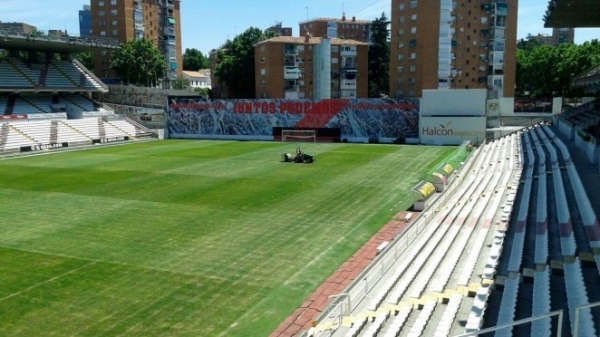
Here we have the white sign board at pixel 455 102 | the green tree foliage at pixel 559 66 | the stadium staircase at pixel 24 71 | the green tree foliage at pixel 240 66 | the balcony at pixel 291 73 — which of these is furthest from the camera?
the green tree foliage at pixel 240 66

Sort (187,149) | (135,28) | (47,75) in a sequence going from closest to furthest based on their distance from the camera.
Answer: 1. (187,149)
2. (47,75)
3. (135,28)

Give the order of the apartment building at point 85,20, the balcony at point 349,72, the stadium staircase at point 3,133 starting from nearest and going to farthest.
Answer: the stadium staircase at point 3,133
the balcony at point 349,72
the apartment building at point 85,20

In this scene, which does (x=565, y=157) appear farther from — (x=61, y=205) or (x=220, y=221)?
(x=61, y=205)

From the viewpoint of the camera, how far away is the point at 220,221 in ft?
67.5

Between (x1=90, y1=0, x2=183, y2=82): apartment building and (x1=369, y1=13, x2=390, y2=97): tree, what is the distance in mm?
39191

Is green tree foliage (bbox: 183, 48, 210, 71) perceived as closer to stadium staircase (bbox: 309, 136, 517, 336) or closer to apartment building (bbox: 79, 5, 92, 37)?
apartment building (bbox: 79, 5, 92, 37)

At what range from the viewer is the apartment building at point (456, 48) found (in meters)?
74.1

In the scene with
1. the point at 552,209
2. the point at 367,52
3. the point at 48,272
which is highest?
the point at 367,52

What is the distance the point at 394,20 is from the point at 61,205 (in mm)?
63622

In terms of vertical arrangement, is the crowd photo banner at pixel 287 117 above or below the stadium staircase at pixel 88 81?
below

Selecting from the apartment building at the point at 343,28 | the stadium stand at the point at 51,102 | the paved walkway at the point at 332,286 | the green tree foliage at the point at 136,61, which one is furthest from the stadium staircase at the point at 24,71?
the apartment building at the point at 343,28

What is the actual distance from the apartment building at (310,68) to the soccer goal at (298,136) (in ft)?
88.1

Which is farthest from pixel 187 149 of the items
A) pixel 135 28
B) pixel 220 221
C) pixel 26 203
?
pixel 135 28

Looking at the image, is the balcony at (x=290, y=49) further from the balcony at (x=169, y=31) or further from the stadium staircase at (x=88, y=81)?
the balcony at (x=169, y=31)
